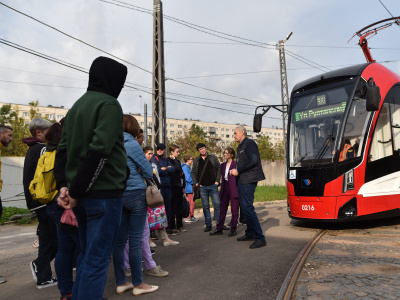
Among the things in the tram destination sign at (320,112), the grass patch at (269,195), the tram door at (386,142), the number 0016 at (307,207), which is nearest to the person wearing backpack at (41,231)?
the number 0016 at (307,207)

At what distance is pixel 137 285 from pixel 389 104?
644 cm

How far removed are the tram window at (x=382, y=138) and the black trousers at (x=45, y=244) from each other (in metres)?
5.89

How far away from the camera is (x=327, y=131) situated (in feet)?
22.7

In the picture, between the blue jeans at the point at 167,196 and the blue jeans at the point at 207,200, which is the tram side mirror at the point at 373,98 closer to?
the blue jeans at the point at 207,200

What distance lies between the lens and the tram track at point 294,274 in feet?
10.7

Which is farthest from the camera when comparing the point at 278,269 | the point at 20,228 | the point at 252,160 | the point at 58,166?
the point at 20,228

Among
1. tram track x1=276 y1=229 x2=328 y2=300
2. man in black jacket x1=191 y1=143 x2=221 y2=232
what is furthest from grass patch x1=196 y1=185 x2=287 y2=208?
tram track x1=276 y1=229 x2=328 y2=300

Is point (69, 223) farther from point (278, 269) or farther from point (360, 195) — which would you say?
point (360, 195)

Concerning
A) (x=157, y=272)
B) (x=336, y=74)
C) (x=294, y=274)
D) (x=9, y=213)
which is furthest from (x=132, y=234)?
(x=9, y=213)

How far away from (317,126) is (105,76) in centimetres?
570

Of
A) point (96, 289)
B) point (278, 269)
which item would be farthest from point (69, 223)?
point (278, 269)

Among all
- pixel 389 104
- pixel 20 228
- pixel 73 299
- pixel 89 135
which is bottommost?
pixel 20 228

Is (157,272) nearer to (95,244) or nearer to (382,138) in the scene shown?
(95,244)

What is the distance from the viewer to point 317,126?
285 inches
